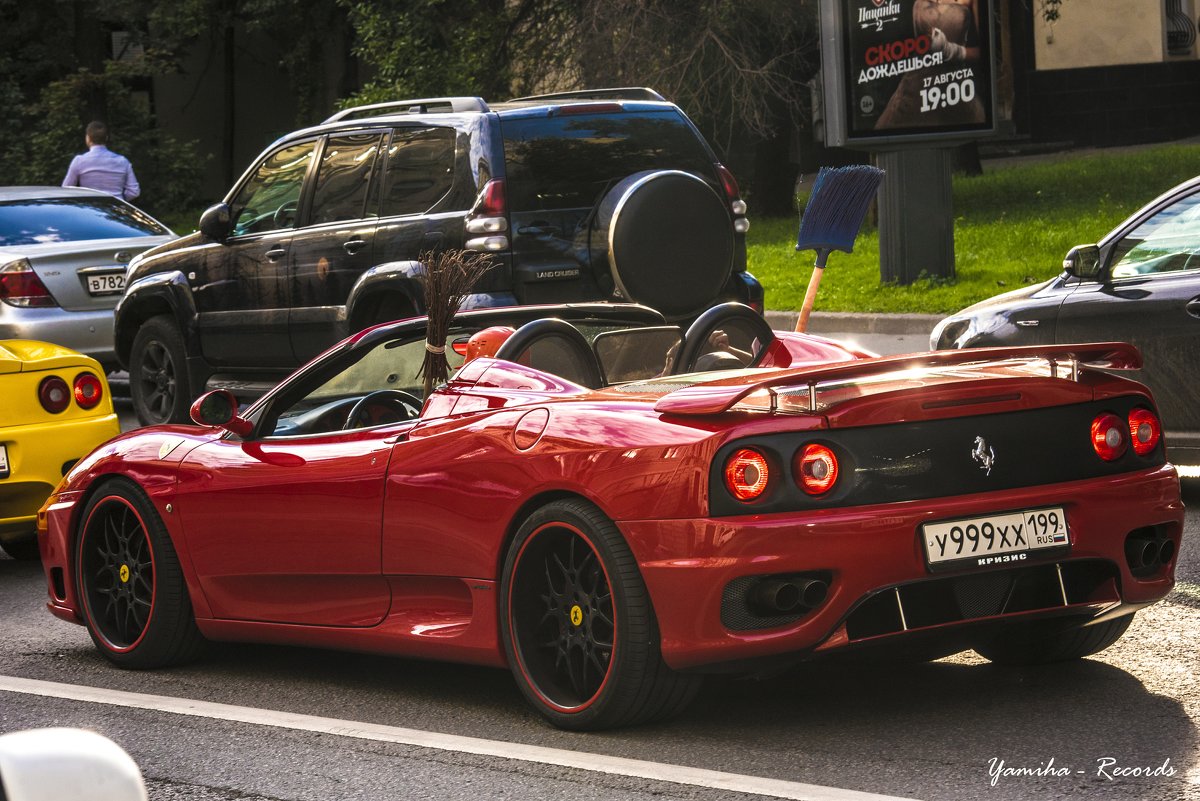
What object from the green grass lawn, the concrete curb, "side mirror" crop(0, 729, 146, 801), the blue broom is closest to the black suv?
the blue broom

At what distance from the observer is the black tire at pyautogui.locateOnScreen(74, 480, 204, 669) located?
20.9ft

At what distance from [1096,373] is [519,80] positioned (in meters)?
21.8

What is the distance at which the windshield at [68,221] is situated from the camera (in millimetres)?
14133

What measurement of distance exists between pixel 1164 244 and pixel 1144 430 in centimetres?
353

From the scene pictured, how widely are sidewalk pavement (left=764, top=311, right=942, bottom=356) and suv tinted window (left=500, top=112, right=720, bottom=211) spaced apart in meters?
4.83

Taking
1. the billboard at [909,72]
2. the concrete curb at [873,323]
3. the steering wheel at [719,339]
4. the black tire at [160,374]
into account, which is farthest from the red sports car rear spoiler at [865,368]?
the billboard at [909,72]

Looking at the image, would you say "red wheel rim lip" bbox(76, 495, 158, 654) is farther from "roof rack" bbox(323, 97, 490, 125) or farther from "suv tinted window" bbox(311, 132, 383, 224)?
"suv tinted window" bbox(311, 132, 383, 224)

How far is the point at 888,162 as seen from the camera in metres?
17.2

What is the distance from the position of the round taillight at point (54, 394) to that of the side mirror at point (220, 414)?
2609 mm

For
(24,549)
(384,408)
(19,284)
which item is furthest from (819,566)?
(19,284)

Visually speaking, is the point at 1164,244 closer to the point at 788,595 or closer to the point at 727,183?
the point at 727,183

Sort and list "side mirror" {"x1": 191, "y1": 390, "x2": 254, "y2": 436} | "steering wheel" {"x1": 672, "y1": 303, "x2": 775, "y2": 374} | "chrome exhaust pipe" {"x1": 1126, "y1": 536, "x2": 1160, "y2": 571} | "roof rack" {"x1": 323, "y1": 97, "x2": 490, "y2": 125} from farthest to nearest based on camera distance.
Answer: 1. "roof rack" {"x1": 323, "y1": 97, "x2": 490, "y2": 125}
2. "side mirror" {"x1": 191, "y1": 390, "x2": 254, "y2": 436}
3. "steering wheel" {"x1": 672, "y1": 303, "x2": 775, "y2": 374}
4. "chrome exhaust pipe" {"x1": 1126, "y1": 536, "x2": 1160, "y2": 571}

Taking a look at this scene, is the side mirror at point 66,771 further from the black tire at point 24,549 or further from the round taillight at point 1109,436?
the black tire at point 24,549

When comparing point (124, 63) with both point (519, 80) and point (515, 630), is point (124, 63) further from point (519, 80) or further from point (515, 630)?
point (515, 630)
